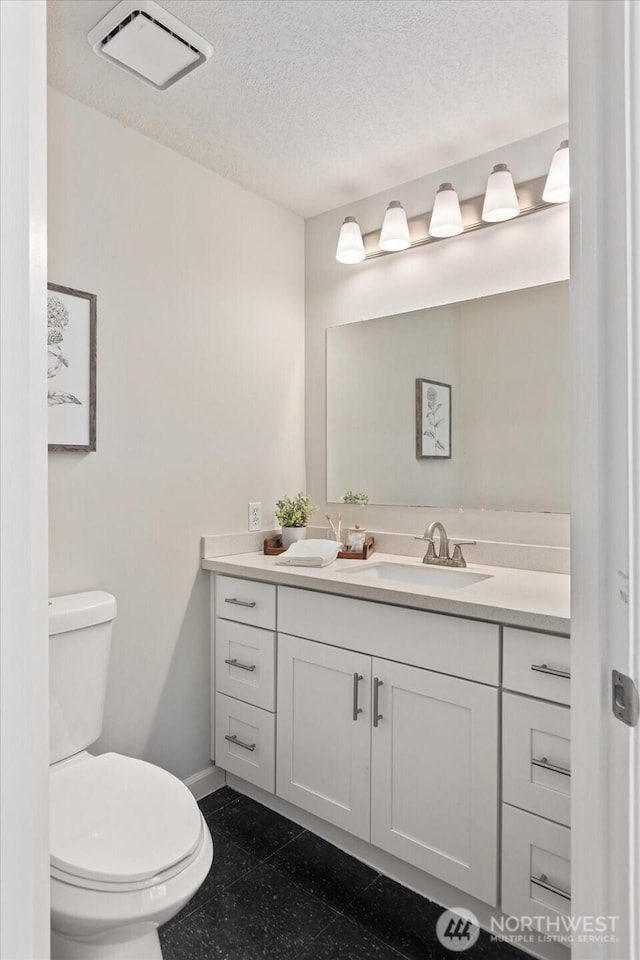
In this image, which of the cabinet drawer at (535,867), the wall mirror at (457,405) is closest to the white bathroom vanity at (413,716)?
the cabinet drawer at (535,867)

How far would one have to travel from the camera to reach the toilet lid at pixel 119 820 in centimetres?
117

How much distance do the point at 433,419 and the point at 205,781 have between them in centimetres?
166

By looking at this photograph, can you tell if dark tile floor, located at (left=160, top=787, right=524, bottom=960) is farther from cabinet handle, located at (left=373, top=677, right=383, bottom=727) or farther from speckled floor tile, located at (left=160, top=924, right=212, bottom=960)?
cabinet handle, located at (left=373, top=677, right=383, bottom=727)

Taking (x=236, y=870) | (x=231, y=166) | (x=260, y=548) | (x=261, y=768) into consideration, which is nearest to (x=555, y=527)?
(x=260, y=548)

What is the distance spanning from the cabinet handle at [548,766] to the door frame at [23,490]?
4.01 feet

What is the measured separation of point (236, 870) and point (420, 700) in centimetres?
81

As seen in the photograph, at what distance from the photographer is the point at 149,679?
2.05 m

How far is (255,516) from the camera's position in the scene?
2463 millimetres

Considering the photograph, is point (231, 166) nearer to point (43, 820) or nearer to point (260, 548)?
point (260, 548)

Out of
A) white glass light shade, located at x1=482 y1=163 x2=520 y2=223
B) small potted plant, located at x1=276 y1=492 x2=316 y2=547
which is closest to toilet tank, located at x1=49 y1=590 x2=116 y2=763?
small potted plant, located at x1=276 y1=492 x2=316 y2=547

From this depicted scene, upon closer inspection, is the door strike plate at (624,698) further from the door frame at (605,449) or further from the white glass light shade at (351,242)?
the white glass light shade at (351,242)

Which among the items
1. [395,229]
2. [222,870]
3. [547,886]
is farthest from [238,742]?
[395,229]

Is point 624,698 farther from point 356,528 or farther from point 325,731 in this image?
point 356,528

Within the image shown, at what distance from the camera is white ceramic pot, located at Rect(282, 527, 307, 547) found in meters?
2.42
